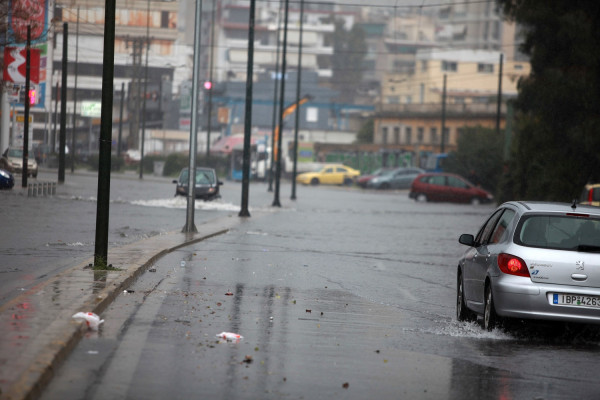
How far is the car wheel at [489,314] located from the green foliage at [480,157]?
57.0 meters

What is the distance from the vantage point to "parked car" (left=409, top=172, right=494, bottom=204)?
203ft

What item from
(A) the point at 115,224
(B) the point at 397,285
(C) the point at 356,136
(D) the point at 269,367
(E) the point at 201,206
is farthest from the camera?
(C) the point at 356,136

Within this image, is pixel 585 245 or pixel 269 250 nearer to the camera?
pixel 585 245

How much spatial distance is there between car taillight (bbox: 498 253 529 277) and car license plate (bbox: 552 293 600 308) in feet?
1.21

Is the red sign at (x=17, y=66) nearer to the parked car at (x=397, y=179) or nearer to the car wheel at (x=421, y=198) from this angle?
the car wheel at (x=421, y=198)

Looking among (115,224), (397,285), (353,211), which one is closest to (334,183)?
(353,211)

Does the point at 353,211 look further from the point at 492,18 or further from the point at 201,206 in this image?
the point at 492,18

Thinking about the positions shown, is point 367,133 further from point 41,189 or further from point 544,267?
point 544,267

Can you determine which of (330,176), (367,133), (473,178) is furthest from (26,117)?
(367,133)

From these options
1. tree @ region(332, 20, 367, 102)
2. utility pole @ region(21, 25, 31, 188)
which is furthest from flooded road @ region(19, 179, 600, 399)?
tree @ region(332, 20, 367, 102)

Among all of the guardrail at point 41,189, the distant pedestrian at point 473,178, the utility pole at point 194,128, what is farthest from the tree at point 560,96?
the distant pedestrian at point 473,178

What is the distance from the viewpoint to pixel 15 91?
4356 centimetres

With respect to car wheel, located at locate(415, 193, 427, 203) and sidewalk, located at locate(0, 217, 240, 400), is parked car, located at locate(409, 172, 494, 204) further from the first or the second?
sidewalk, located at locate(0, 217, 240, 400)

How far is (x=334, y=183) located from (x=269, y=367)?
83.3 metres
